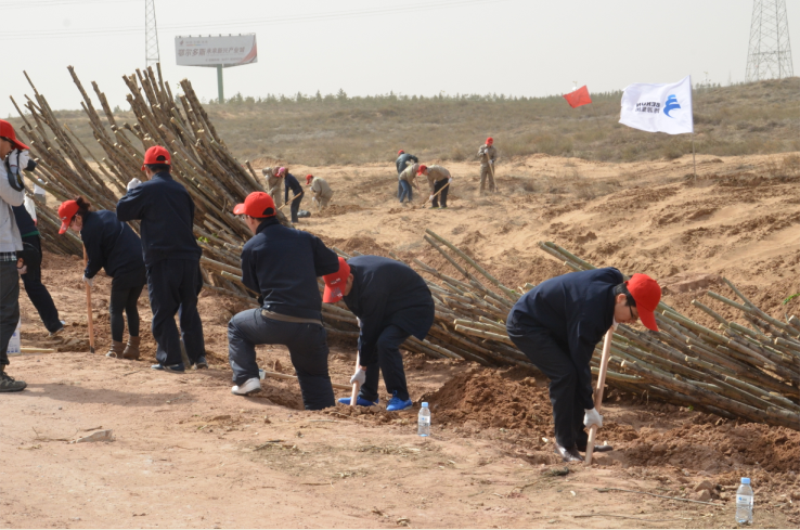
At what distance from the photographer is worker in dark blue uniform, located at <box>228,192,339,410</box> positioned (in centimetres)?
443

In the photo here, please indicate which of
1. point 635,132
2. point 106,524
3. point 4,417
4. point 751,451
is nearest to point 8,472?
point 106,524

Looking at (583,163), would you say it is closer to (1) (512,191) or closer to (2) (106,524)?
(1) (512,191)

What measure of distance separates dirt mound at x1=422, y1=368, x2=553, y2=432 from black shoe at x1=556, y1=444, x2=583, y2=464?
24.5 inches

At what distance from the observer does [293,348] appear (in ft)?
14.8

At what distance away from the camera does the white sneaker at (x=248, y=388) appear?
4672 mm

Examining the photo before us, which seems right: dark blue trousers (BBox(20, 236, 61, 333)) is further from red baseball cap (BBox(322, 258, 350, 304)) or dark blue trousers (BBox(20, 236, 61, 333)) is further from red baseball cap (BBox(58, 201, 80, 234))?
red baseball cap (BBox(322, 258, 350, 304))

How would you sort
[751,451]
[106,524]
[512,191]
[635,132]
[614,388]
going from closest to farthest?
[106,524] < [751,451] < [614,388] < [512,191] < [635,132]

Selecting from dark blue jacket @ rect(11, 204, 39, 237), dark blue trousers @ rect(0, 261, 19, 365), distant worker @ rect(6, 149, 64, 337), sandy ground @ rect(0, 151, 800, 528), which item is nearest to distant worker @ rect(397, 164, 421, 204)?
sandy ground @ rect(0, 151, 800, 528)

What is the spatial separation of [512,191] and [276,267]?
466 inches

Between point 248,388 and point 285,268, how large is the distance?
0.78 metres

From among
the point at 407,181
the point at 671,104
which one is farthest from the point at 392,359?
the point at 407,181

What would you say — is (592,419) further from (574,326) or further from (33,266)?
(33,266)

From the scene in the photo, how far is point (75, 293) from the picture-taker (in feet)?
26.4

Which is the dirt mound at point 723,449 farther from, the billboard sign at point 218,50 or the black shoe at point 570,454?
the billboard sign at point 218,50
